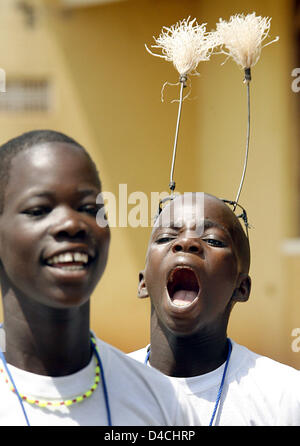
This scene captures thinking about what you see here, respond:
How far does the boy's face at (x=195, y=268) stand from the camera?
7.87 ft

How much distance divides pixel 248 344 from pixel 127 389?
4.06m

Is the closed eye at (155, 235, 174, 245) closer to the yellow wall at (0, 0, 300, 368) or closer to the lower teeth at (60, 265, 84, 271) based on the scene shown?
the lower teeth at (60, 265, 84, 271)

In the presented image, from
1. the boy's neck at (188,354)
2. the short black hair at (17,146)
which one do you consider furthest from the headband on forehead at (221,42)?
the short black hair at (17,146)

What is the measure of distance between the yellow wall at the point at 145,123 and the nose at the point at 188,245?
338 cm

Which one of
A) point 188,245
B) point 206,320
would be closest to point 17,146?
point 188,245

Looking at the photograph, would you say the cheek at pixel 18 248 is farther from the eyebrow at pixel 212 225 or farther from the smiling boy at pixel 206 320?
the eyebrow at pixel 212 225

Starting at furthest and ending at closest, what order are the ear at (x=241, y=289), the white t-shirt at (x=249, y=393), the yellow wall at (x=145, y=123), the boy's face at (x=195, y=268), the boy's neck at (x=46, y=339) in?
the yellow wall at (x=145, y=123) → the ear at (x=241, y=289) → the boy's face at (x=195, y=268) → the white t-shirt at (x=249, y=393) → the boy's neck at (x=46, y=339)

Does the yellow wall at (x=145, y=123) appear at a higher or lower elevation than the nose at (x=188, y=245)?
higher

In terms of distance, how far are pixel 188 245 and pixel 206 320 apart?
24cm

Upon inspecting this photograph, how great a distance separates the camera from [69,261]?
1562 mm

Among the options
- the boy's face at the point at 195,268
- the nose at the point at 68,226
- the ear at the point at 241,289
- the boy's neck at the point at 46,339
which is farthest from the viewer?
the ear at the point at 241,289

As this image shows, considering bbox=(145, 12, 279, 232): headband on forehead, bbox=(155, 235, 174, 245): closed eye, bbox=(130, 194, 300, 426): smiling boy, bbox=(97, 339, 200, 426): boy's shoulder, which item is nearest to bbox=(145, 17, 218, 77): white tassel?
bbox=(145, 12, 279, 232): headband on forehead

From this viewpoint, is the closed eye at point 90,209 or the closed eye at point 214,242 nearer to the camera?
the closed eye at point 90,209

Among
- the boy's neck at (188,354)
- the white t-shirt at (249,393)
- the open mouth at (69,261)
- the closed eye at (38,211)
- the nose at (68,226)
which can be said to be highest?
the closed eye at (38,211)
